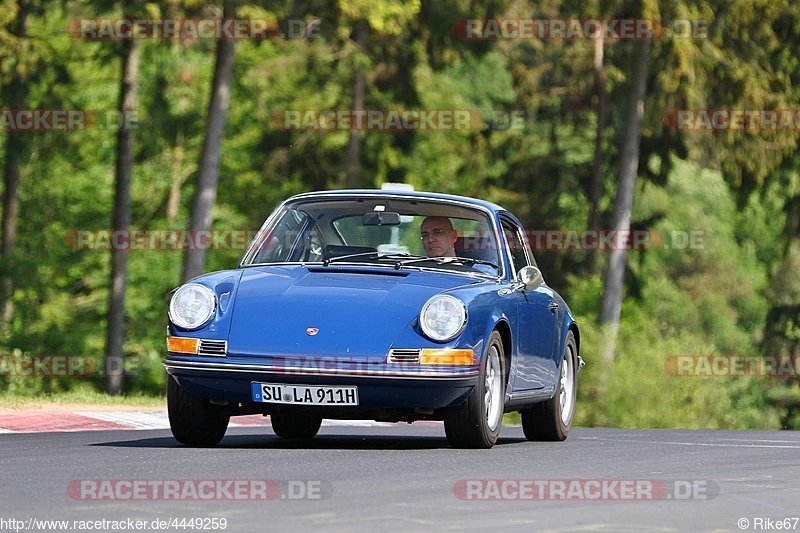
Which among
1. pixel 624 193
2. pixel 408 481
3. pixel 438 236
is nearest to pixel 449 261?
pixel 438 236

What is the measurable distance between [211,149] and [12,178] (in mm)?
13066

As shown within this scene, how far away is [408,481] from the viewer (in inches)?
355

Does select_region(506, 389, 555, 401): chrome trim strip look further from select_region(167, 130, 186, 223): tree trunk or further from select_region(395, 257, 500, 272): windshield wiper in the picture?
select_region(167, 130, 186, 223): tree trunk

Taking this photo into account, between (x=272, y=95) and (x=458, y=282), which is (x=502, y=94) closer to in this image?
(x=272, y=95)

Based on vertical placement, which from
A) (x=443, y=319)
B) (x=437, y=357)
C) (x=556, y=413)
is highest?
(x=443, y=319)

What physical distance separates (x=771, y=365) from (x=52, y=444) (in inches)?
1404

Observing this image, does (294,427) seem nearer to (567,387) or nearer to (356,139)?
(567,387)

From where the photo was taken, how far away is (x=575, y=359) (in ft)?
47.0

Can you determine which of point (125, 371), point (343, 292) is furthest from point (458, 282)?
point (125, 371)

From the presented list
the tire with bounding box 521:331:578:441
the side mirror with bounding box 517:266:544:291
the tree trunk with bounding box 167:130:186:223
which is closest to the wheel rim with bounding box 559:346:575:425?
the tire with bounding box 521:331:578:441

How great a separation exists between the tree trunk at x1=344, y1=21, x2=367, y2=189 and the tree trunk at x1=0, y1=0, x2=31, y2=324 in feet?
27.1

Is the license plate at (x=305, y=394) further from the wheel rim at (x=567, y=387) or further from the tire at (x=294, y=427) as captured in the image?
the wheel rim at (x=567, y=387)

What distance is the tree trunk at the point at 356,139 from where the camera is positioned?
43781 millimetres

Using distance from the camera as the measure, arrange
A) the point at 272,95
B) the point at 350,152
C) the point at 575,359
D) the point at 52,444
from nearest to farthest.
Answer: the point at 52,444, the point at 575,359, the point at 350,152, the point at 272,95
